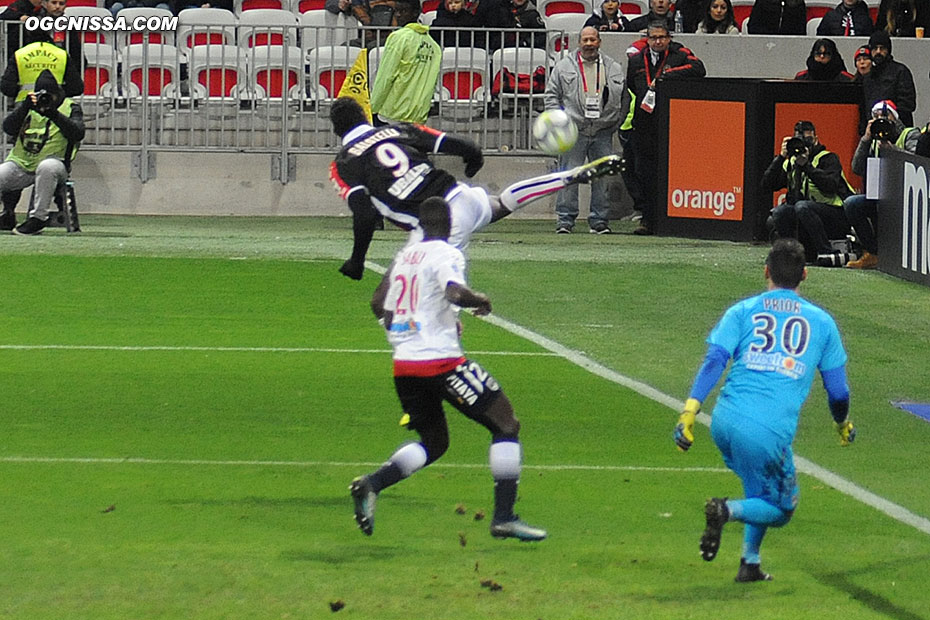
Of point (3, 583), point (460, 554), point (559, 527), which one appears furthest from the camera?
point (559, 527)

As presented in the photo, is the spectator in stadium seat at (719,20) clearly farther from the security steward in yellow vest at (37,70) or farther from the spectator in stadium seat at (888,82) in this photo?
the security steward in yellow vest at (37,70)

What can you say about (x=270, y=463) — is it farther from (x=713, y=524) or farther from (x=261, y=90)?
(x=261, y=90)

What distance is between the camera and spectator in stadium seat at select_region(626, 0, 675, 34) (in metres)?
22.5

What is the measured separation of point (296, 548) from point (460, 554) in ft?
2.37

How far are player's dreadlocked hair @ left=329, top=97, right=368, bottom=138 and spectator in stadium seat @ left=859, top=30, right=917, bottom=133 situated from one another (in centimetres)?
1149

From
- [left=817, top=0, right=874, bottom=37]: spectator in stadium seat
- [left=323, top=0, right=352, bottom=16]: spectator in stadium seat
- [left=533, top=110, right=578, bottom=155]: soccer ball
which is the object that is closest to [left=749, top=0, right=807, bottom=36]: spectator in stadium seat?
[left=817, top=0, right=874, bottom=37]: spectator in stadium seat

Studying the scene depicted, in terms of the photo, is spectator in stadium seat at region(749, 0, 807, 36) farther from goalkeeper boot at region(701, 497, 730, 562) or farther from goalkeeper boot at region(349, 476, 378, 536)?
goalkeeper boot at region(701, 497, 730, 562)

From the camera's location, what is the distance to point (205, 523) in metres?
8.29

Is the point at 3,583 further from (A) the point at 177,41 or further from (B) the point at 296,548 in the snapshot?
(A) the point at 177,41

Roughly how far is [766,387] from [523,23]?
17.3 metres

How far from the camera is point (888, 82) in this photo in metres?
20.6

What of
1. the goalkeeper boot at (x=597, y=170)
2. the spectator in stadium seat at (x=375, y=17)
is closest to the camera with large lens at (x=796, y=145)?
the spectator in stadium seat at (x=375, y=17)

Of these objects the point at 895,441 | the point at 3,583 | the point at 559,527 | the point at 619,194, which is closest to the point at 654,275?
the point at 619,194

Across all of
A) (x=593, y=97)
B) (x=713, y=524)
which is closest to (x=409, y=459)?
(x=713, y=524)
